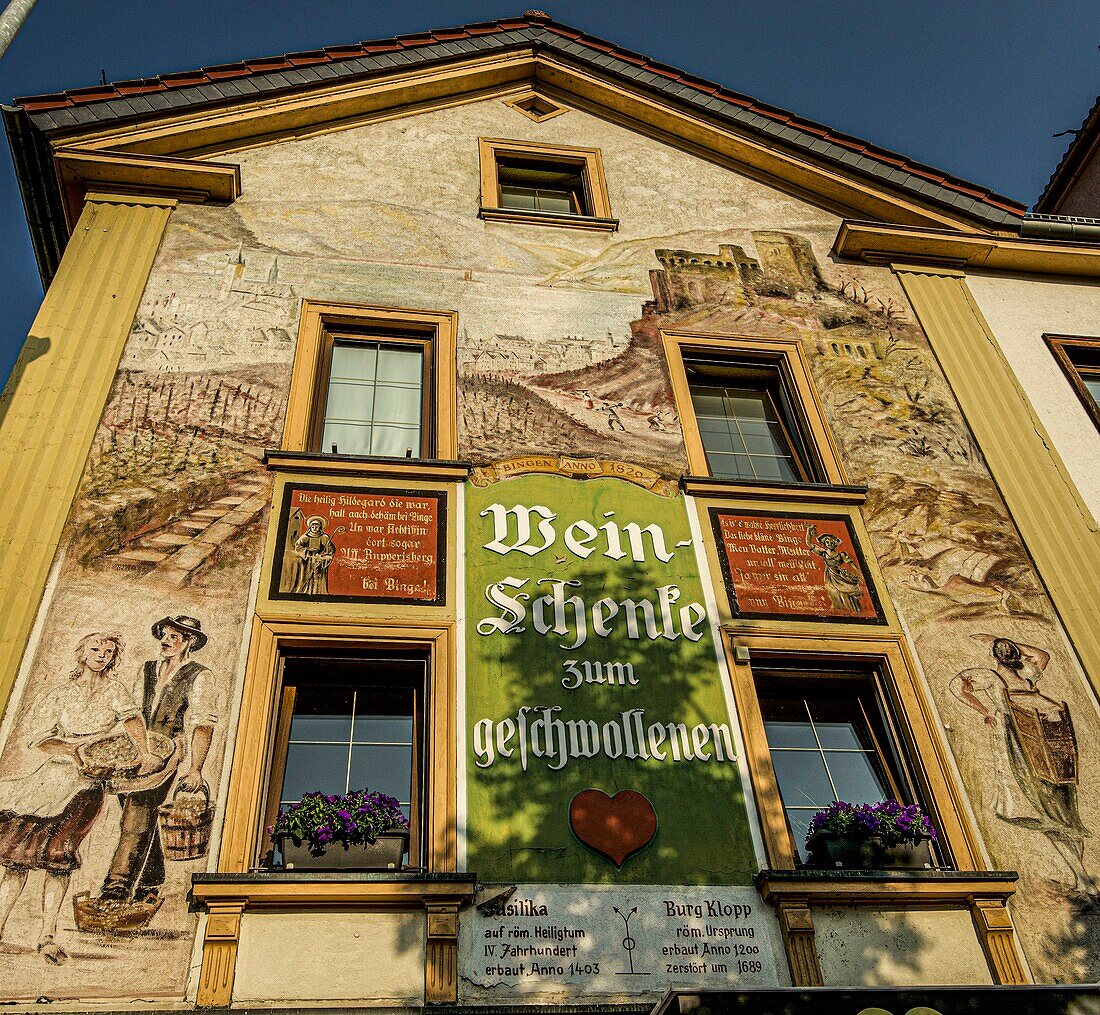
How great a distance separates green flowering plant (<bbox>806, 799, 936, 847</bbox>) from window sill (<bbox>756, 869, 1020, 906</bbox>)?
0.21 metres

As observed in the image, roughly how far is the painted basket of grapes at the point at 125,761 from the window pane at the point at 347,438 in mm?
2915

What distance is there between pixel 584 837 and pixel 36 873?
2842mm

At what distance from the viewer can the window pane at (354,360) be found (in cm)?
919

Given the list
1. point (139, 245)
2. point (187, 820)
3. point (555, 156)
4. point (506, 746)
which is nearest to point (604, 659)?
point (506, 746)

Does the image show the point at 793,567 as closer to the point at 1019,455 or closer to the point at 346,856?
the point at 1019,455

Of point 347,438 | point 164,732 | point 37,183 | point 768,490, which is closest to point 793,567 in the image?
point 768,490

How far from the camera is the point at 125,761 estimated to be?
614cm

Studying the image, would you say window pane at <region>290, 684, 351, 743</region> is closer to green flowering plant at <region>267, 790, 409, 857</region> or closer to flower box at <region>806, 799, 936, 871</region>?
green flowering plant at <region>267, 790, 409, 857</region>

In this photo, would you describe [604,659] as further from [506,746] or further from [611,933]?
[611,933]

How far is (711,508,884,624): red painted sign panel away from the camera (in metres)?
7.71

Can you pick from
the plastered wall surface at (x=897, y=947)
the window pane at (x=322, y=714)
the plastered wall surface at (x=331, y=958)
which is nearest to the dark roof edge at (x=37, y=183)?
the window pane at (x=322, y=714)

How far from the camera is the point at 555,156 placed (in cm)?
1182

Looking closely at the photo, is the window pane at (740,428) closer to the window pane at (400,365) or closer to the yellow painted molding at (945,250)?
the yellow painted molding at (945,250)

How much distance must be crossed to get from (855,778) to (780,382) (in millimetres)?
3936
